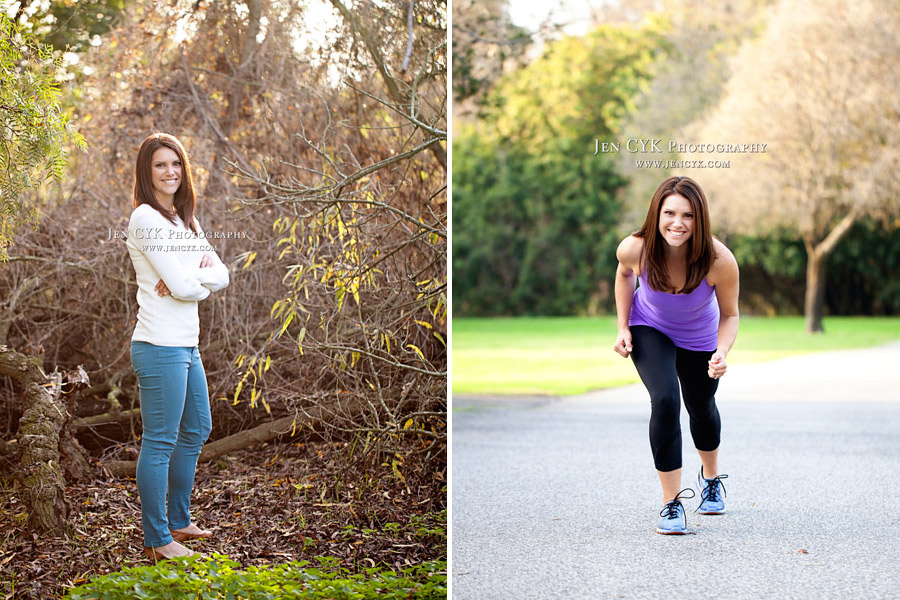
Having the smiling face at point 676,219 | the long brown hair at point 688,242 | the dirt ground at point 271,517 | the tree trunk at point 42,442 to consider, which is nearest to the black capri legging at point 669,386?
the long brown hair at point 688,242

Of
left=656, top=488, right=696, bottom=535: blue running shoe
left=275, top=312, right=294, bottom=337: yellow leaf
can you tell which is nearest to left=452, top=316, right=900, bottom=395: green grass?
left=656, top=488, right=696, bottom=535: blue running shoe

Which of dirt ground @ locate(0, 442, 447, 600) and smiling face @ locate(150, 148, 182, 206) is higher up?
smiling face @ locate(150, 148, 182, 206)

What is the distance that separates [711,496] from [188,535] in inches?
86.7

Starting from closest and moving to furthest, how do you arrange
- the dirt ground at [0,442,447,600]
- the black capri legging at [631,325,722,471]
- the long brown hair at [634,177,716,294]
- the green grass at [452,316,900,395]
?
the dirt ground at [0,442,447,600]
the long brown hair at [634,177,716,294]
the black capri legging at [631,325,722,471]
the green grass at [452,316,900,395]

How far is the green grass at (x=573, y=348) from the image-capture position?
33.5ft

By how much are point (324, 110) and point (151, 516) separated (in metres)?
1.52

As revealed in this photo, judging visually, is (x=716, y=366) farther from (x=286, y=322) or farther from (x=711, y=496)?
(x=286, y=322)

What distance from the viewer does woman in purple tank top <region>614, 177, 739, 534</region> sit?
12.1 feet

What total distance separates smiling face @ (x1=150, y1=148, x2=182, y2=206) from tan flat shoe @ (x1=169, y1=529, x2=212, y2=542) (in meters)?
1.12

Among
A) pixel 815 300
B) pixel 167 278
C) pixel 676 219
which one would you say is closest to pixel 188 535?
pixel 167 278

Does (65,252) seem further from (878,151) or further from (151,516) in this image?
(878,151)

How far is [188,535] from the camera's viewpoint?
331 centimetres

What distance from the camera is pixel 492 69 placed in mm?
8633

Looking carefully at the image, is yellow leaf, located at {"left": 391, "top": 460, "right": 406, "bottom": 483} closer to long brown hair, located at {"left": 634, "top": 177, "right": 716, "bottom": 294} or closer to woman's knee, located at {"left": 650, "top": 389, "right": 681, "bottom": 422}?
woman's knee, located at {"left": 650, "top": 389, "right": 681, "bottom": 422}
